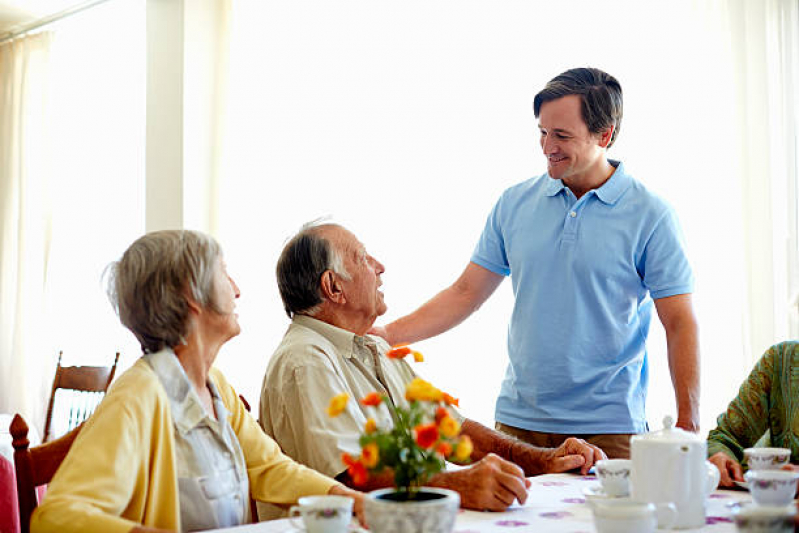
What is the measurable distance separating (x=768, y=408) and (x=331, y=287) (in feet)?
3.39

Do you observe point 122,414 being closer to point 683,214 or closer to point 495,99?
point 683,214

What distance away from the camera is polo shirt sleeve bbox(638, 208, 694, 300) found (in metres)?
2.37

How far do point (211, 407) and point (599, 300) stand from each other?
3.73ft

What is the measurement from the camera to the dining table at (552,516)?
4.75 feet

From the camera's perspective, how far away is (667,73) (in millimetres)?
3320

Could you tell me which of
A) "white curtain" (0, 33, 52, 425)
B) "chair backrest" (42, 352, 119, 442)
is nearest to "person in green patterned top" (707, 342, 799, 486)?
"chair backrest" (42, 352, 119, 442)

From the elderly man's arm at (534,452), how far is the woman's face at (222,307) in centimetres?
78

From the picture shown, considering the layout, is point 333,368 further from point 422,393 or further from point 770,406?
point 770,406

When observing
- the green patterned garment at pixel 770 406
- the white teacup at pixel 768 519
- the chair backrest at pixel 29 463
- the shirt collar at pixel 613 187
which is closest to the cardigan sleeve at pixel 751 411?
the green patterned garment at pixel 770 406

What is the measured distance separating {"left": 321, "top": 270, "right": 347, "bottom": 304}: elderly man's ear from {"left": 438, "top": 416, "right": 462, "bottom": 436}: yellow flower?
99cm

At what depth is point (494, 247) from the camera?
108 inches

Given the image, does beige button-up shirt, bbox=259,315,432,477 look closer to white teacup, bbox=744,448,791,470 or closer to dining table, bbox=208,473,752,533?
dining table, bbox=208,473,752,533

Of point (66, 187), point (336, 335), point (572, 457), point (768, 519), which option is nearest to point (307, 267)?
point (336, 335)

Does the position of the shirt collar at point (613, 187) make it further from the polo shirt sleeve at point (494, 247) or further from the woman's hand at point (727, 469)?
the woman's hand at point (727, 469)
